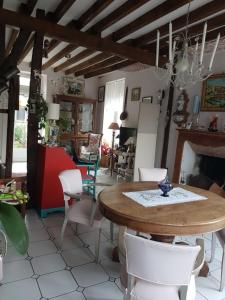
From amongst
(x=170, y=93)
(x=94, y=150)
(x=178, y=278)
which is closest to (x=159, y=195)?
(x=178, y=278)

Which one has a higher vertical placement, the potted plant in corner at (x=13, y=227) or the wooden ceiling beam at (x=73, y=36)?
the wooden ceiling beam at (x=73, y=36)

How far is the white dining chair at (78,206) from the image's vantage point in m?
2.29

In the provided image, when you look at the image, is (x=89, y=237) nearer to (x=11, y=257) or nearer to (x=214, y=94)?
(x=11, y=257)

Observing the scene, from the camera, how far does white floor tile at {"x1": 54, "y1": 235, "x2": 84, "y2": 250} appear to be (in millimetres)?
2571

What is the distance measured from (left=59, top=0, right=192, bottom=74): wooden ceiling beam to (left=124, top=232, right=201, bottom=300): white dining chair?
2.50 metres

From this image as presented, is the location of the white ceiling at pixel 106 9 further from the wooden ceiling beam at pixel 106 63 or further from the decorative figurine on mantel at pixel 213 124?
the decorative figurine on mantel at pixel 213 124

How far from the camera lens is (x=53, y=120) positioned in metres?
3.54

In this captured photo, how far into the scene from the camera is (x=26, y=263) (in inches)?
88.0

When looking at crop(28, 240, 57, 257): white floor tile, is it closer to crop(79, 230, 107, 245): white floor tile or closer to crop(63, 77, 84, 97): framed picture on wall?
crop(79, 230, 107, 245): white floor tile

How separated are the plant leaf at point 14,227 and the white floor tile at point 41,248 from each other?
5.55 ft

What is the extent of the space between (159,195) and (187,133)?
7.73 ft

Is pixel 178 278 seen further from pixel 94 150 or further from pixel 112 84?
pixel 112 84

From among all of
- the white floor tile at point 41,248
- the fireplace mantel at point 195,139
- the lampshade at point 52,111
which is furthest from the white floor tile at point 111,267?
the fireplace mantel at point 195,139

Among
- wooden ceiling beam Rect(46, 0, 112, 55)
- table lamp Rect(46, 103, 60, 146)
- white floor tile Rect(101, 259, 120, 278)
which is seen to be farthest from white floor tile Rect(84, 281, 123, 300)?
wooden ceiling beam Rect(46, 0, 112, 55)
